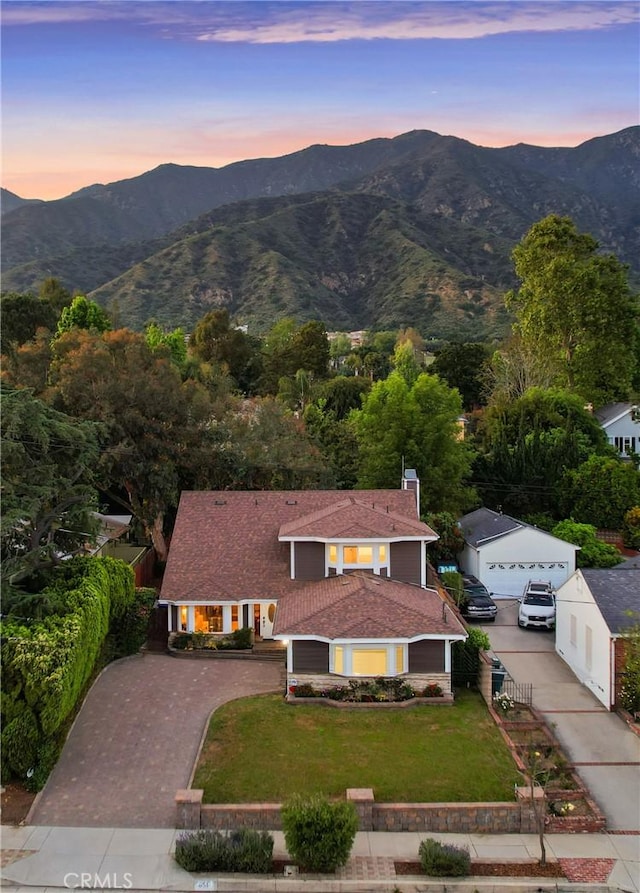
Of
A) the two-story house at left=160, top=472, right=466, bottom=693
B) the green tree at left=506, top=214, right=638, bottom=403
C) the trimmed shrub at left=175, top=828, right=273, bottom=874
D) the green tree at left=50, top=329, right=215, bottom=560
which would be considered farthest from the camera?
the green tree at left=506, top=214, right=638, bottom=403

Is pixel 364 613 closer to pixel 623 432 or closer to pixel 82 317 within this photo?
pixel 623 432

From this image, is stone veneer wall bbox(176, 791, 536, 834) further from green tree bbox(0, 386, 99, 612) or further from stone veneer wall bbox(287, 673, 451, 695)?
green tree bbox(0, 386, 99, 612)

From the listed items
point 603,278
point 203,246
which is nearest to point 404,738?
point 603,278

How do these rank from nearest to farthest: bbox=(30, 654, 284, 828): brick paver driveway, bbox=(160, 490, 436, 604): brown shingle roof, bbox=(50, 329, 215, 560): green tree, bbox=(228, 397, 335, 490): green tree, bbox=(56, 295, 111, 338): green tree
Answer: bbox=(30, 654, 284, 828): brick paver driveway
bbox=(160, 490, 436, 604): brown shingle roof
bbox=(50, 329, 215, 560): green tree
bbox=(228, 397, 335, 490): green tree
bbox=(56, 295, 111, 338): green tree

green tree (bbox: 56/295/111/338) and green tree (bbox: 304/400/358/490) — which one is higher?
green tree (bbox: 56/295/111/338)

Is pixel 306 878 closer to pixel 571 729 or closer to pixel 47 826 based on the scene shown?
pixel 47 826

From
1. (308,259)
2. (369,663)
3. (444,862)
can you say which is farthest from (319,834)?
(308,259)

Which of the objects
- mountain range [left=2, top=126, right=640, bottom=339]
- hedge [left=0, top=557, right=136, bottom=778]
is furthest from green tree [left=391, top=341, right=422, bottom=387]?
hedge [left=0, top=557, right=136, bottom=778]

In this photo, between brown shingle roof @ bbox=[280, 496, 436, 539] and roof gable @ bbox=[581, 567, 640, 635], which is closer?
roof gable @ bbox=[581, 567, 640, 635]
